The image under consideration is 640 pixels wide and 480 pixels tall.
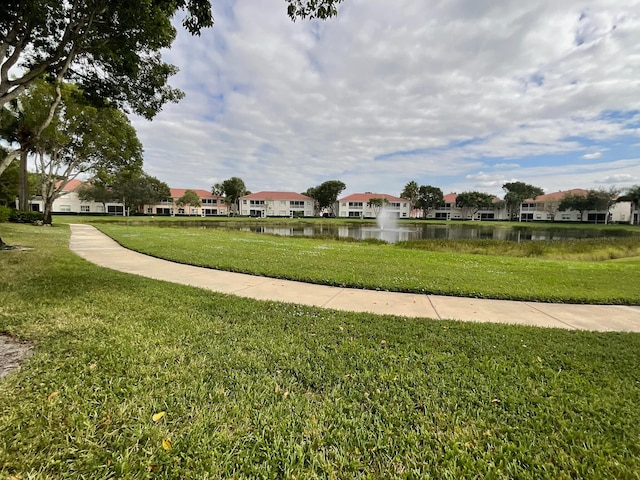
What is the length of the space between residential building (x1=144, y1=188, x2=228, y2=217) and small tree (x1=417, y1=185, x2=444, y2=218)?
61.8m

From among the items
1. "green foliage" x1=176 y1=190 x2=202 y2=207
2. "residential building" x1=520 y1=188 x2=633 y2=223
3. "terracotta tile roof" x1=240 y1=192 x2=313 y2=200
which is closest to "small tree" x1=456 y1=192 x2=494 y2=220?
"residential building" x1=520 y1=188 x2=633 y2=223

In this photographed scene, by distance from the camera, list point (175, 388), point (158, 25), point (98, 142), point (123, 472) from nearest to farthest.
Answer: point (123, 472), point (175, 388), point (158, 25), point (98, 142)

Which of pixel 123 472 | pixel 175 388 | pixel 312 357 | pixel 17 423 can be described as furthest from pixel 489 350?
pixel 17 423

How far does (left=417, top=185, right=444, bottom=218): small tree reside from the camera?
9232 centimetres

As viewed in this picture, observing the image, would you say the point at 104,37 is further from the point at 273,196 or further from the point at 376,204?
the point at 273,196

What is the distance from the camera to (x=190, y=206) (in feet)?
291

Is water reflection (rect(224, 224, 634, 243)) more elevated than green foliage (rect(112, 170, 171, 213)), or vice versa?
green foliage (rect(112, 170, 171, 213))

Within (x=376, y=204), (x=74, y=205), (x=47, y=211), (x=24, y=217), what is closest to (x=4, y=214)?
(x=47, y=211)

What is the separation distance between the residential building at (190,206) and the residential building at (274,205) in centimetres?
920

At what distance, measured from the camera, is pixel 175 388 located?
2.84m

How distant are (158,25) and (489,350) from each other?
10.1 m

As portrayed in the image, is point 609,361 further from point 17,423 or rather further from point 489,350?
point 17,423

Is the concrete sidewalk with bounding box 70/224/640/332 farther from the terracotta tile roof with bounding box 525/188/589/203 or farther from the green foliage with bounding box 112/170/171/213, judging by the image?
the terracotta tile roof with bounding box 525/188/589/203

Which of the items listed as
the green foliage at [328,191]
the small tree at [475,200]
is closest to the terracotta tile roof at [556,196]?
the small tree at [475,200]
